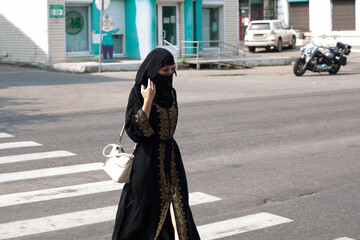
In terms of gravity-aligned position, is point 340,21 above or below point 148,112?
above

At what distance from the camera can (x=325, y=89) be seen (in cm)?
1923

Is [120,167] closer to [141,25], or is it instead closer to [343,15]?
[141,25]

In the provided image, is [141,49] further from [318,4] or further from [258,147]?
[318,4]

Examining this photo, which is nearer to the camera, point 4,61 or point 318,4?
point 4,61

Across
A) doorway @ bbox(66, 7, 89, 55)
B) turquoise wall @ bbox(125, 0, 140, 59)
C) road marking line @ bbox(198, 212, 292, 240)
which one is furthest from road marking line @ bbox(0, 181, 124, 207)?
turquoise wall @ bbox(125, 0, 140, 59)

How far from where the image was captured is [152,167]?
4.53 m

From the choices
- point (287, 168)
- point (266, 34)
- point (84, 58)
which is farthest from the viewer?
point (266, 34)

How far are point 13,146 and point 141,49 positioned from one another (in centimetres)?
1874

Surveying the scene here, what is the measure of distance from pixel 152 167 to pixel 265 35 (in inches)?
1334

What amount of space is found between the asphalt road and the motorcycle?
110 inches

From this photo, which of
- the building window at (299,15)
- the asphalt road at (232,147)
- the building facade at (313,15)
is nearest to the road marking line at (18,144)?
the asphalt road at (232,147)

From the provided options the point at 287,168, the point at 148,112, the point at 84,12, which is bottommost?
the point at 287,168

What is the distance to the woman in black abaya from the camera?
4.46 m

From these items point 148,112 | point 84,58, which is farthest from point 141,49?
point 148,112
